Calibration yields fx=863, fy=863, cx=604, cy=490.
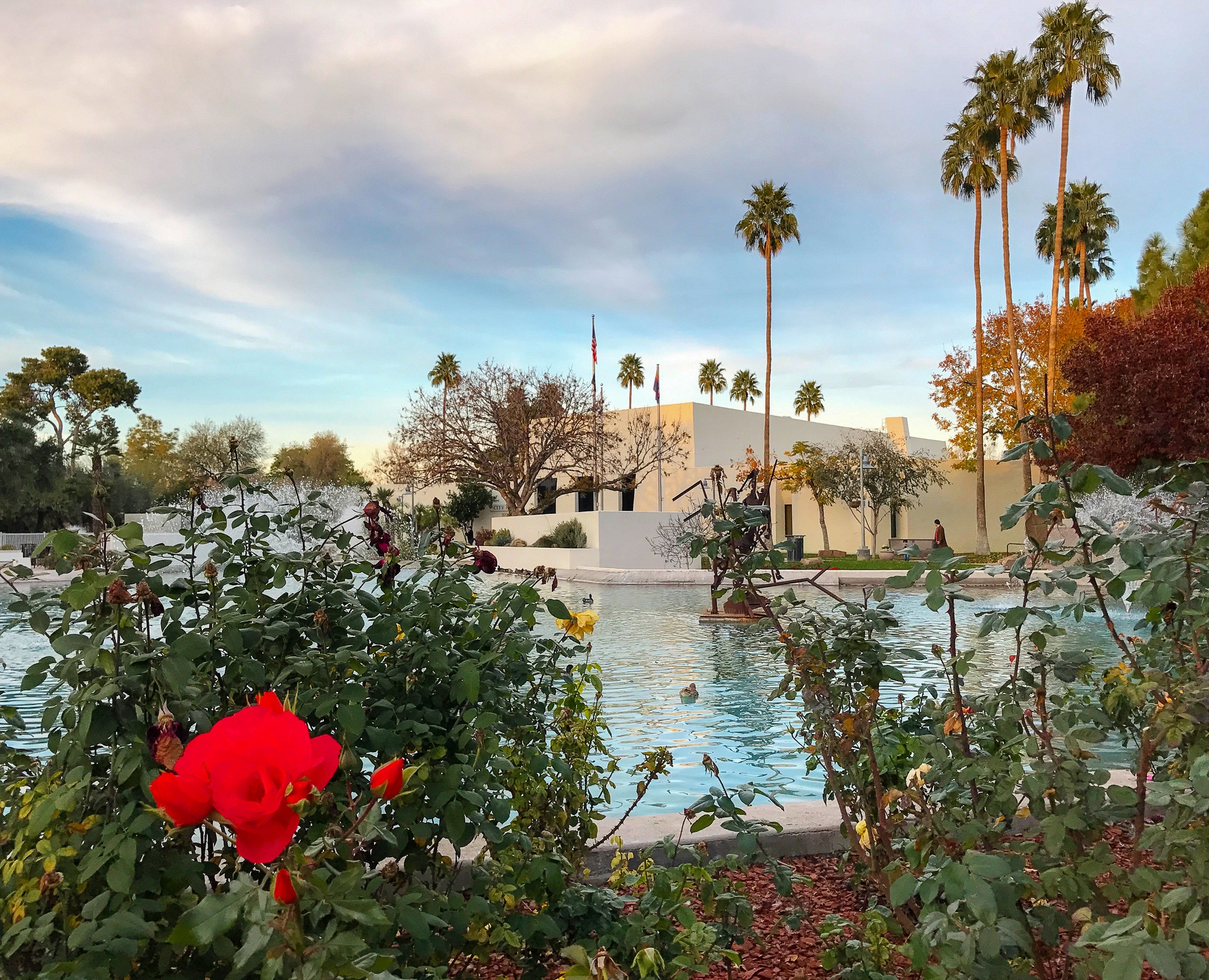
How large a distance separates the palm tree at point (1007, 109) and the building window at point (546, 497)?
18.8 m

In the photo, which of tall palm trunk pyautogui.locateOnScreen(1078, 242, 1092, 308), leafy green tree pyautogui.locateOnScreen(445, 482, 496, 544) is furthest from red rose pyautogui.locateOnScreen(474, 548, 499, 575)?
tall palm trunk pyautogui.locateOnScreen(1078, 242, 1092, 308)

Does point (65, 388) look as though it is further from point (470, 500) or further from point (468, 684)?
point (468, 684)

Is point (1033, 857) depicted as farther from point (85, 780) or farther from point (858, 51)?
point (858, 51)

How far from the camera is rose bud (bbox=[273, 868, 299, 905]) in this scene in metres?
0.77

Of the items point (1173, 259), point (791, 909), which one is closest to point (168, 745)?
point (791, 909)

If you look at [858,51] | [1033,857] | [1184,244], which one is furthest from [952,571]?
[1184,244]

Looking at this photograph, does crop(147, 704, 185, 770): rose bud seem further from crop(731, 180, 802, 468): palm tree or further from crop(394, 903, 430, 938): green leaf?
crop(731, 180, 802, 468): palm tree

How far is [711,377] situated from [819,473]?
27592mm

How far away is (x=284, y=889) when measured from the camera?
2.54 feet

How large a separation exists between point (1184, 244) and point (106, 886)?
3811 cm

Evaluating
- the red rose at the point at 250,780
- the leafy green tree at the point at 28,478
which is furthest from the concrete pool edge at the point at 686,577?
the leafy green tree at the point at 28,478

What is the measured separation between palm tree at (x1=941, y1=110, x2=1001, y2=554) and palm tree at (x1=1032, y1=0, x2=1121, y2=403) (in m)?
1.86

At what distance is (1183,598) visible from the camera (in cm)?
197

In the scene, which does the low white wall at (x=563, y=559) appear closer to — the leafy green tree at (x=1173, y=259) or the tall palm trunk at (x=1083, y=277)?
the leafy green tree at (x=1173, y=259)
